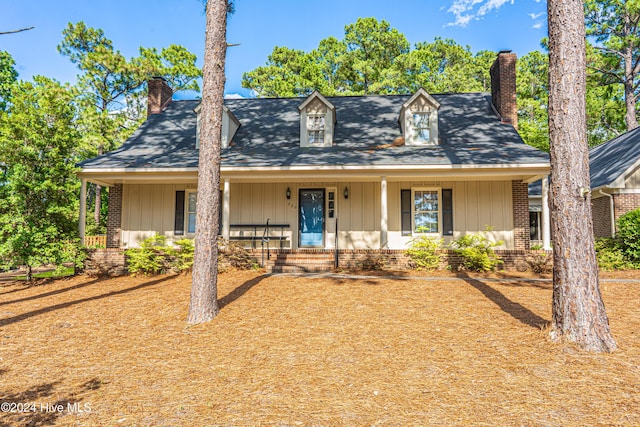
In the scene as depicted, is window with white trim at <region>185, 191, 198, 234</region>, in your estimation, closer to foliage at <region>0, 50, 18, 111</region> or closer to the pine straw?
the pine straw

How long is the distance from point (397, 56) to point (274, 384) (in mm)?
30159

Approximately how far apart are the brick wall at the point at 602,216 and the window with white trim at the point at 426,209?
5.37 metres

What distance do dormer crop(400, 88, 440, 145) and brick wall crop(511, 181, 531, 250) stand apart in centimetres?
298

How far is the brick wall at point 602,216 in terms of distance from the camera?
1216cm

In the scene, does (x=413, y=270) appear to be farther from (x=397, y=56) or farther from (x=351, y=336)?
(x=397, y=56)

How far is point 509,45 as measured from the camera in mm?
12445

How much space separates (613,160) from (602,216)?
292 centimetres

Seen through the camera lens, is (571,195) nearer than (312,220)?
Yes

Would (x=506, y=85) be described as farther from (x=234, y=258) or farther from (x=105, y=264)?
(x=105, y=264)

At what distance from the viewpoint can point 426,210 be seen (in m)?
11.7

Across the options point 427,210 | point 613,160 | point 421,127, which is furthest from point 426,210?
point 613,160

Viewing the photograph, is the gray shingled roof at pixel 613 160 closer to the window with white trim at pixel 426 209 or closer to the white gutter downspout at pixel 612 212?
the white gutter downspout at pixel 612 212

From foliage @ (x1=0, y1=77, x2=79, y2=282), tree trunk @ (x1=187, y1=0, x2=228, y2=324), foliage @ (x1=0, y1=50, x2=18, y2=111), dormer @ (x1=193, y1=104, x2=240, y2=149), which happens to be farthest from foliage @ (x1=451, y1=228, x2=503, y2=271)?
foliage @ (x1=0, y1=50, x2=18, y2=111)

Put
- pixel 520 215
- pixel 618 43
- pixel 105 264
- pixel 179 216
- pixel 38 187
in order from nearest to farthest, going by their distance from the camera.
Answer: pixel 38 187
pixel 105 264
pixel 520 215
pixel 179 216
pixel 618 43
